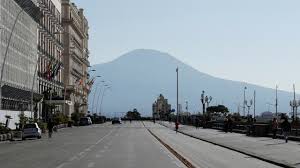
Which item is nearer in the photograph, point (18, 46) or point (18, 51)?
point (18, 46)

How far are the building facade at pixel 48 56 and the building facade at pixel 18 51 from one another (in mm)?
3643

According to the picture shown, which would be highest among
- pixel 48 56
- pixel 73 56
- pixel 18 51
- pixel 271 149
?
pixel 73 56

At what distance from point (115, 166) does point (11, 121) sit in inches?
2265

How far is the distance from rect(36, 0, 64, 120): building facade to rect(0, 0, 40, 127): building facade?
3643 mm

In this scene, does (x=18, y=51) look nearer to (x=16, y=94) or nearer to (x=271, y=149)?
(x=16, y=94)

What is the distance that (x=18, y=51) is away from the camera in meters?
84.6

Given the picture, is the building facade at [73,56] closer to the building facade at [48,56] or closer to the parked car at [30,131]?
the building facade at [48,56]

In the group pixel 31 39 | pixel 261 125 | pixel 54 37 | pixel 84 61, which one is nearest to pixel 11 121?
pixel 31 39

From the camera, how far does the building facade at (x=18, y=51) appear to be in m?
75.4

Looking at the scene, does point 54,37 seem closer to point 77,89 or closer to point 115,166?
point 77,89

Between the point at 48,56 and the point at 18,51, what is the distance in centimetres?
2826

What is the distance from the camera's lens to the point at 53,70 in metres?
98.2

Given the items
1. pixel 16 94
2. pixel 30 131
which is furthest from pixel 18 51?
pixel 30 131

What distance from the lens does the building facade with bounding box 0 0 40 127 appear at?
247 ft
